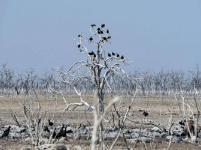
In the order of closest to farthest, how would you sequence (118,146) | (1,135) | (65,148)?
(65,148) < (118,146) < (1,135)

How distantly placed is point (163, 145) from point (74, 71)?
759 cm

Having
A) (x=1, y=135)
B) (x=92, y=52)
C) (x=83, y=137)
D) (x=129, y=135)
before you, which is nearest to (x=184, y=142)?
(x=129, y=135)

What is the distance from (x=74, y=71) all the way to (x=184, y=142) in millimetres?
7414

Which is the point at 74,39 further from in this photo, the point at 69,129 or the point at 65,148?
the point at 65,148

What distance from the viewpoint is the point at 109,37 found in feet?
50.5

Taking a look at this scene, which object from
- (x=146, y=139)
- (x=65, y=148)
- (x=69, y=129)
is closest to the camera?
(x=65, y=148)

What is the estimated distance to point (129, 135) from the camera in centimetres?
951

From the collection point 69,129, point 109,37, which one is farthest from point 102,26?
point 69,129

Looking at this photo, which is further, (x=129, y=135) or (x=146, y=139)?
(x=129, y=135)

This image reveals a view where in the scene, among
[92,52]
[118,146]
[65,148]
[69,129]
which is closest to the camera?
[65,148]

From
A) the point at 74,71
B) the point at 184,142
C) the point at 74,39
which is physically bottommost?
the point at 184,142

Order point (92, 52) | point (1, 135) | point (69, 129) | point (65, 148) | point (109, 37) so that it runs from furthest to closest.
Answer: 1. point (109, 37)
2. point (92, 52)
3. point (69, 129)
4. point (1, 135)
5. point (65, 148)

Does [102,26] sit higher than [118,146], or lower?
higher

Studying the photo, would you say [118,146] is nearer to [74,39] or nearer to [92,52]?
[92,52]
